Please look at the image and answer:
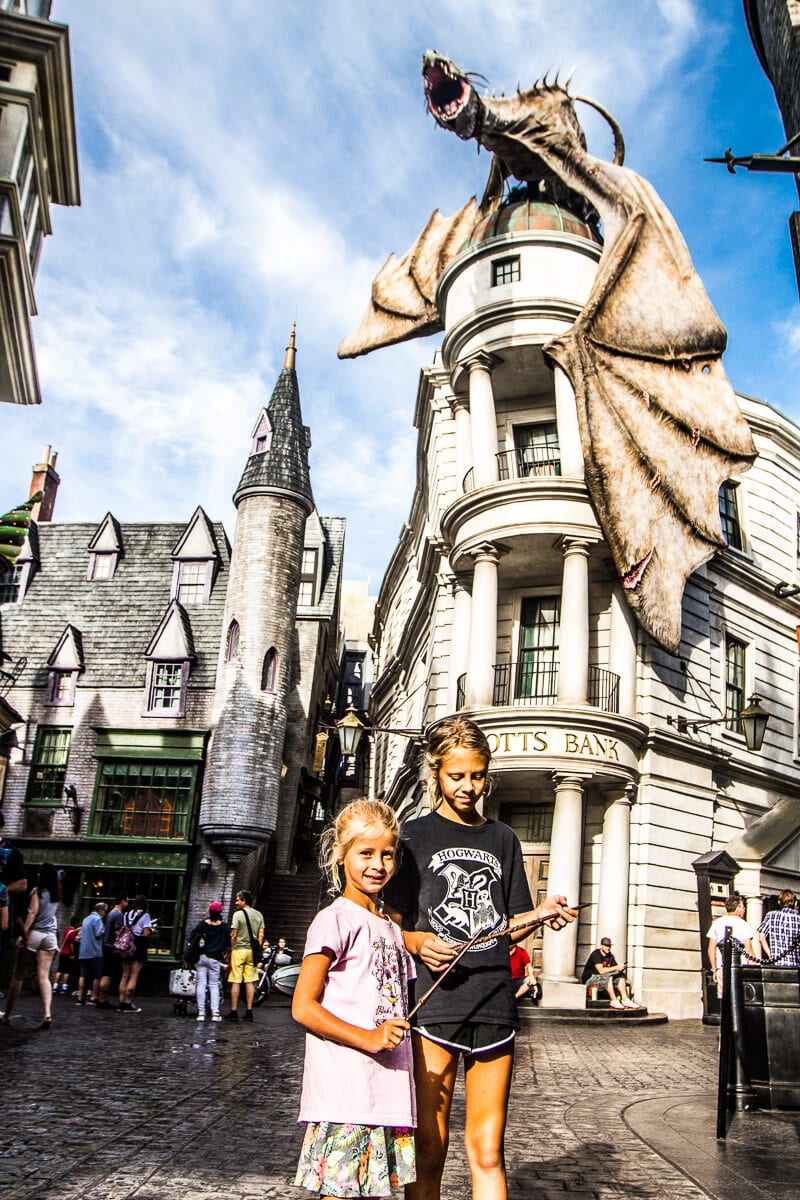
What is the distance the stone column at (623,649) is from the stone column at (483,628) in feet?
8.14

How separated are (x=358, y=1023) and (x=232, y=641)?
26792 millimetres

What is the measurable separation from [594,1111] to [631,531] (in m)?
14.0

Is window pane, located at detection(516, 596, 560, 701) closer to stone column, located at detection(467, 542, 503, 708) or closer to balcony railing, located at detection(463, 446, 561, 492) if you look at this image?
stone column, located at detection(467, 542, 503, 708)

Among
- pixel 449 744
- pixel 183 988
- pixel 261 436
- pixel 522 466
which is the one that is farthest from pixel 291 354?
pixel 449 744

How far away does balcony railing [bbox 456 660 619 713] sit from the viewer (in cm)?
2147

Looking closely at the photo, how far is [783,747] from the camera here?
27062 millimetres

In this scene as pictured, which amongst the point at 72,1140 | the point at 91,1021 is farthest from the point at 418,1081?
the point at 91,1021

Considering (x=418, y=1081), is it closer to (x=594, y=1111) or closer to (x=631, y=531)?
(x=594, y=1111)

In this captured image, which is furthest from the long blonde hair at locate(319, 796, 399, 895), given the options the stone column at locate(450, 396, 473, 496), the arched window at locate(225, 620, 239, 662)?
the arched window at locate(225, 620, 239, 662)

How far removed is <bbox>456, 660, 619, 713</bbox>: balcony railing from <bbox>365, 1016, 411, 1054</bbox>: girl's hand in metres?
18.3

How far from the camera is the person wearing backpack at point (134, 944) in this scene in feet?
57.5

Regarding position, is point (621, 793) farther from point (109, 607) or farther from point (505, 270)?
point (109, 607)

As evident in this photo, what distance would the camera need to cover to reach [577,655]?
20531mm

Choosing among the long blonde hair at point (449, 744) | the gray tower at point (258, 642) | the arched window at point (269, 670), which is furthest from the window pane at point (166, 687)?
the long blonde hair at point (449, 744)
